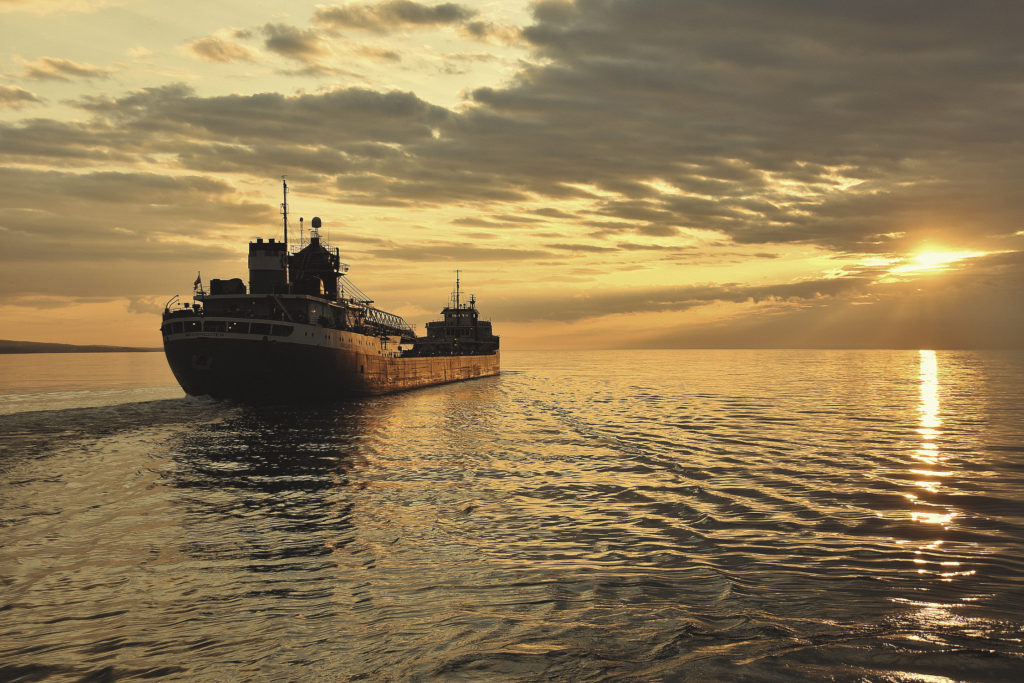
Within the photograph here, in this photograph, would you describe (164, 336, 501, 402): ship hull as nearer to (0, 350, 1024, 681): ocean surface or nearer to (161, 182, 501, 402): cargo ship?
(161, 182, 501, 402): cargo ship

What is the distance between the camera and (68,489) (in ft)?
59.7

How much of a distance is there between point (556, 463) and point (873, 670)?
15.9 m

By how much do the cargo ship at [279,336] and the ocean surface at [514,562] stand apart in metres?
18.9

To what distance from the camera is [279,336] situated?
4631 cm

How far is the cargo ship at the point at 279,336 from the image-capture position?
45781 millimetres

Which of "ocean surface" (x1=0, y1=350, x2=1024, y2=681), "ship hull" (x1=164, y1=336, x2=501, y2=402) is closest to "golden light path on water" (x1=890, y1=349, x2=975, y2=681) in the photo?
"ocean surface" (x1=0, y1=350, x2=1024, y2=681)

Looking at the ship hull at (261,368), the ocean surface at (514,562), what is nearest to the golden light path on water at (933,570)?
the ocean surface at (514,562)

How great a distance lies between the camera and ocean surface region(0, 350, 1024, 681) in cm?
745

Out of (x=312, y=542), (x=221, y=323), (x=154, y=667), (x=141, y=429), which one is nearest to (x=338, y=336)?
(x=221, y=323)

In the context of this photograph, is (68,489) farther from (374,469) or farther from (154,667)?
(154,667)

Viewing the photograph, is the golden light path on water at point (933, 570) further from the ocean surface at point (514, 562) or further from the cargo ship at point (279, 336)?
the cargo ship at point (279, 336)

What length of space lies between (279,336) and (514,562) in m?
39.2

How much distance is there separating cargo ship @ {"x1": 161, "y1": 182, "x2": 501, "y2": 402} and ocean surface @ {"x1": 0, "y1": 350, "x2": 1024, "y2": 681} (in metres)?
18.9

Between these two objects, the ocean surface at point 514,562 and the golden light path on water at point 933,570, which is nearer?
the ocean surface at point 514,562
